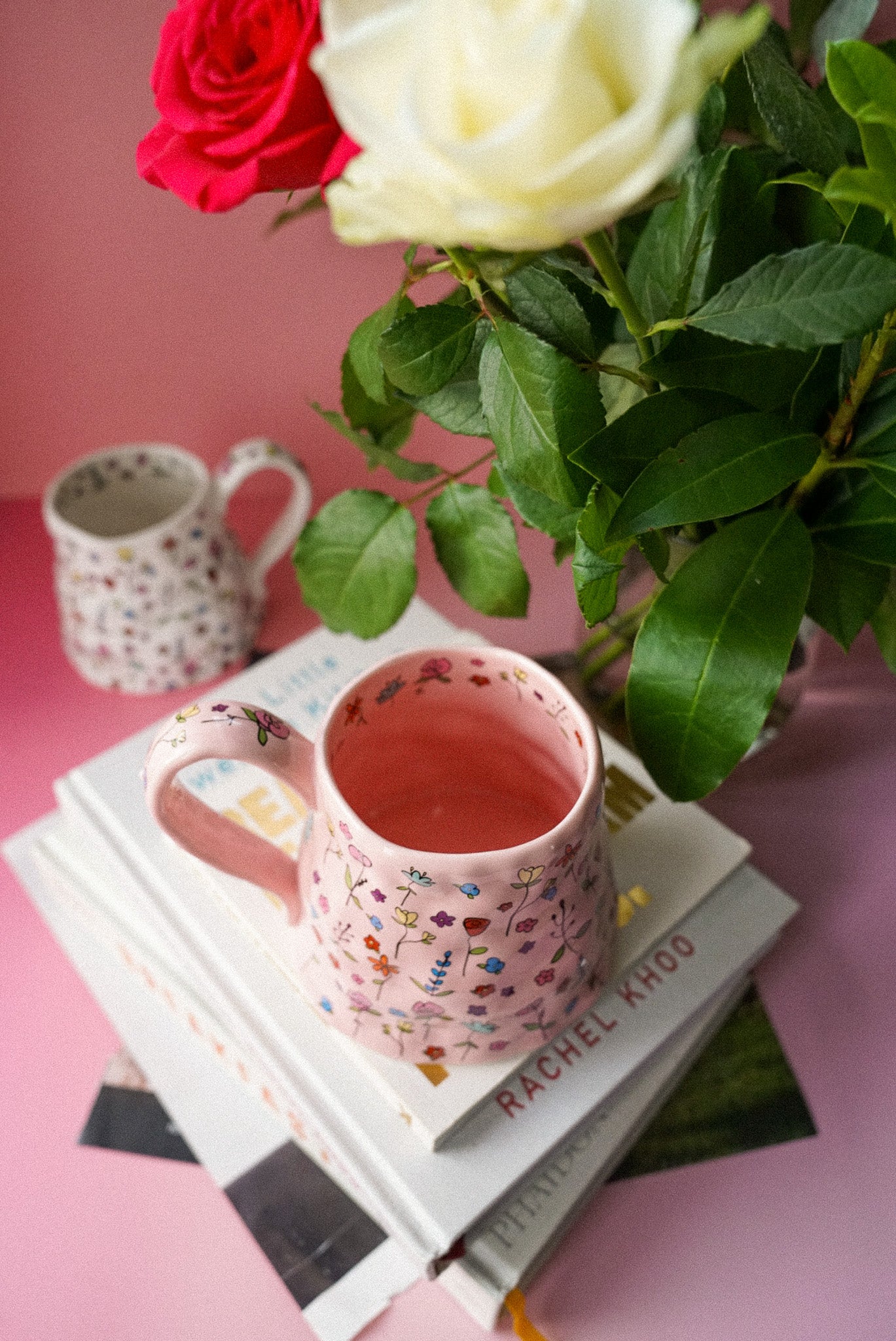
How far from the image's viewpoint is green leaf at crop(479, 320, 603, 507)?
306mm

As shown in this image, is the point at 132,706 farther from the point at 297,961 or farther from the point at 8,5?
the point at 8,5

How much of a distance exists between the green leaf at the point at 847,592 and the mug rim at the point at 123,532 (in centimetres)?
34

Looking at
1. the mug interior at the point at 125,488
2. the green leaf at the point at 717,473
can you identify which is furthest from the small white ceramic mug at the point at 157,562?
the green leaf at the point at 717,473

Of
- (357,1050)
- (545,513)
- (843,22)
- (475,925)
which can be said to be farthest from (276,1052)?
(843,22)

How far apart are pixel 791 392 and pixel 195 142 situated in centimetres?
22

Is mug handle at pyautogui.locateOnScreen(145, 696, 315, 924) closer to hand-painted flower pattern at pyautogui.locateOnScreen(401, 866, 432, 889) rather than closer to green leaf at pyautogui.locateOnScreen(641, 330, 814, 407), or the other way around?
hand-painted flower pattern at pyautogui.locateOnScreen(401, 866, 432, 889)

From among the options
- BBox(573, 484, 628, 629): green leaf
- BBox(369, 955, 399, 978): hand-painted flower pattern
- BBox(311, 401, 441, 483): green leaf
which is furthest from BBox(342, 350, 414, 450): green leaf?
BBox(369, 955, 399, 978): hand-painted flower pattern

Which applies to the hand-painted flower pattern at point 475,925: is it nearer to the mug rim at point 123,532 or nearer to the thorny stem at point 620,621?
the thorny stem at point 620,621

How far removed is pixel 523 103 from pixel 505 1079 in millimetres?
337

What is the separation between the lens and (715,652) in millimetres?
363

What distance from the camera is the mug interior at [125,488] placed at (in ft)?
2.04

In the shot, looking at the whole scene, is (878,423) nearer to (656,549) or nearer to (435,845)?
(656,549)

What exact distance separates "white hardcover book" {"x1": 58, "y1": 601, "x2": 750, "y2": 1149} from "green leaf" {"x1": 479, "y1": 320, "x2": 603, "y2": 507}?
213mm

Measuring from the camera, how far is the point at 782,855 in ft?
1.87
